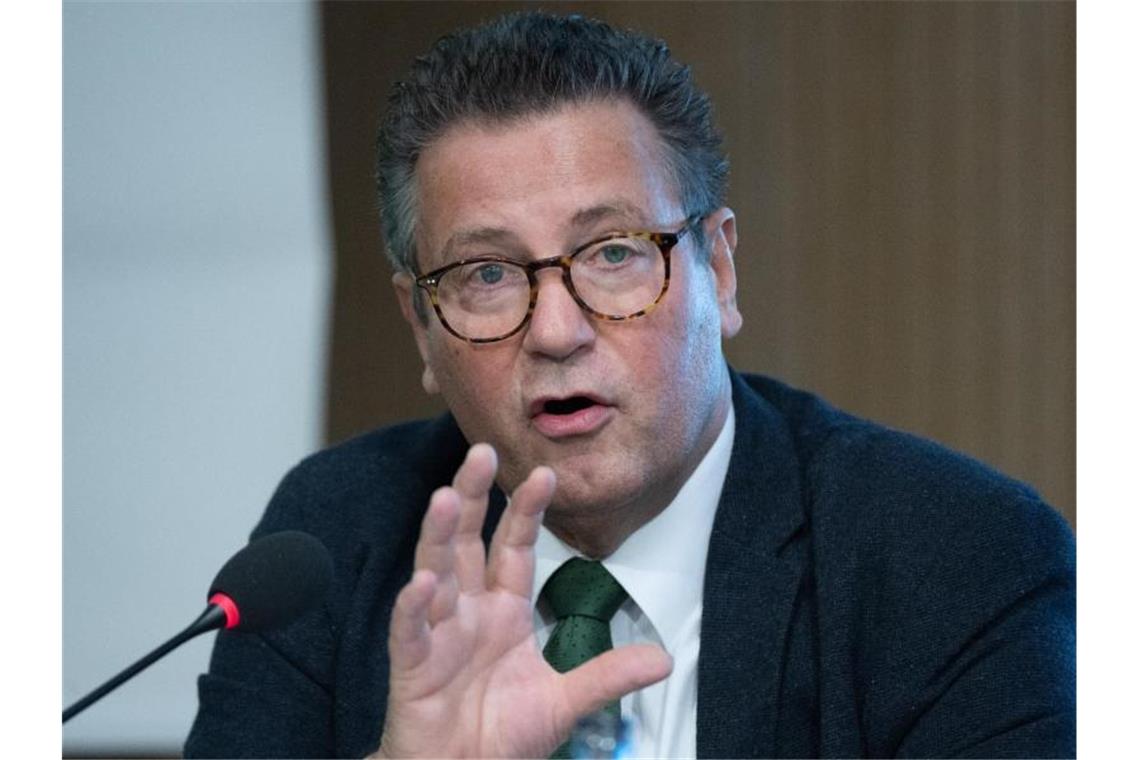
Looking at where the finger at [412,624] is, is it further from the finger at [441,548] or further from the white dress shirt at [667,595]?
the white dress shirt at [667,595]

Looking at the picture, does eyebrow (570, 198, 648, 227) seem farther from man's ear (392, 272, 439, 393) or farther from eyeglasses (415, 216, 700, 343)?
man's ear (392, 272, 439, 393)

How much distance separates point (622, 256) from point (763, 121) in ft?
2.13

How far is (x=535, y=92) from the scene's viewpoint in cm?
167

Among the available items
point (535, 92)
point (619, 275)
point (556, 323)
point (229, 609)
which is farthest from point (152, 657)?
point (535, 92)

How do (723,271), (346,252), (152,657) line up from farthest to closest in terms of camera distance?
(346,252), (723,271), (152,657)

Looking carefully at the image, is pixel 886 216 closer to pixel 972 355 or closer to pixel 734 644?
pixel 972 355

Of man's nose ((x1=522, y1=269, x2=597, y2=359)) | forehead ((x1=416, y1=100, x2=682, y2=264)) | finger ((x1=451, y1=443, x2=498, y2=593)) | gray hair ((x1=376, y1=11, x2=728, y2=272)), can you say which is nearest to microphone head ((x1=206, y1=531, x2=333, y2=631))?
finger ((x1=451, y1=443, x2=498, y2=593))

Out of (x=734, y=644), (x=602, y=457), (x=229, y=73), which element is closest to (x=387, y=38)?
(x=229, y=73)

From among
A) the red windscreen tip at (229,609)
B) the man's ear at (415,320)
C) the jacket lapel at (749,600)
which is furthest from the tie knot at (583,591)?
the red windscreen tip at (229,609)

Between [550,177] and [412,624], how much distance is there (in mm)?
591

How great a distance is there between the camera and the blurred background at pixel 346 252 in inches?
82.6

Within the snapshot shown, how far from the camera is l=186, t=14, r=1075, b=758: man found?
154 centimetres

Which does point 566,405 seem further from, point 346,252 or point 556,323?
point 346,252

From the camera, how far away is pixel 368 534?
1.85m
